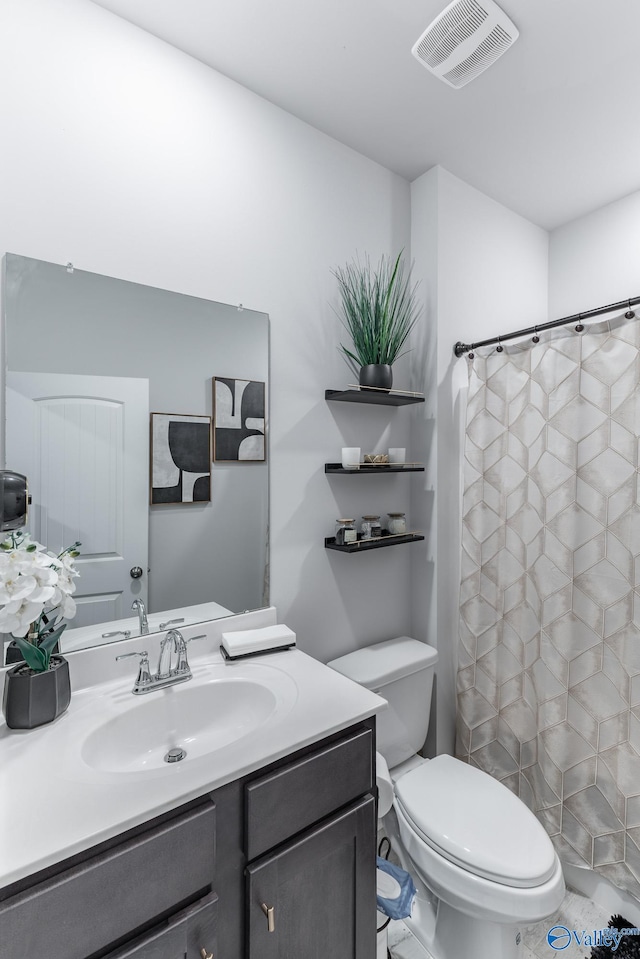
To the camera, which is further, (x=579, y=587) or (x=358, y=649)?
(x=358, y=649)

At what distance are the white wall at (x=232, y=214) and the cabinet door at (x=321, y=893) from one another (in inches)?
26.1

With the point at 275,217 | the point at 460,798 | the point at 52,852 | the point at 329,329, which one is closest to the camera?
the point at 52,852

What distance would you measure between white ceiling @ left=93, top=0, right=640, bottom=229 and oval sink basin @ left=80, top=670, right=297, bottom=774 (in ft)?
5.80

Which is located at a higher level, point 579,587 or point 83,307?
point 83,307

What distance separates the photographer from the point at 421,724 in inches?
67.7

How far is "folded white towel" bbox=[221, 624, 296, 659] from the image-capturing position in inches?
52.1

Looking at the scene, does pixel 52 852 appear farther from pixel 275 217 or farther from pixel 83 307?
pixel 275 217

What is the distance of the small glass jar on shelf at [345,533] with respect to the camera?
1636mm

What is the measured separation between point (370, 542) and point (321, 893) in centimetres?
96

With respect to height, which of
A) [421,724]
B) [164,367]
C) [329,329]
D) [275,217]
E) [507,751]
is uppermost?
[275,217]

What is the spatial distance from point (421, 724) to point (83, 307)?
5.73 feet

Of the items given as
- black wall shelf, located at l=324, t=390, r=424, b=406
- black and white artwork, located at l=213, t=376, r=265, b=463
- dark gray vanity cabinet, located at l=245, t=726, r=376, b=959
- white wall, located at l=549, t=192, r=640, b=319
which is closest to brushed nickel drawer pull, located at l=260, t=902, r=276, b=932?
dark gray vanity cabinet, located at l=245, t=726, r=376, b=959

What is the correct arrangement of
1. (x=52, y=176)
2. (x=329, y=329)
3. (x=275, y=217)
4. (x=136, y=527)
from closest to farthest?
(x=52, y=176) → (x=136, y=527) → (x=275, y=217) → (x=329, y=329)

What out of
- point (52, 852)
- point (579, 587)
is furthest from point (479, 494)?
point (52, 852)
